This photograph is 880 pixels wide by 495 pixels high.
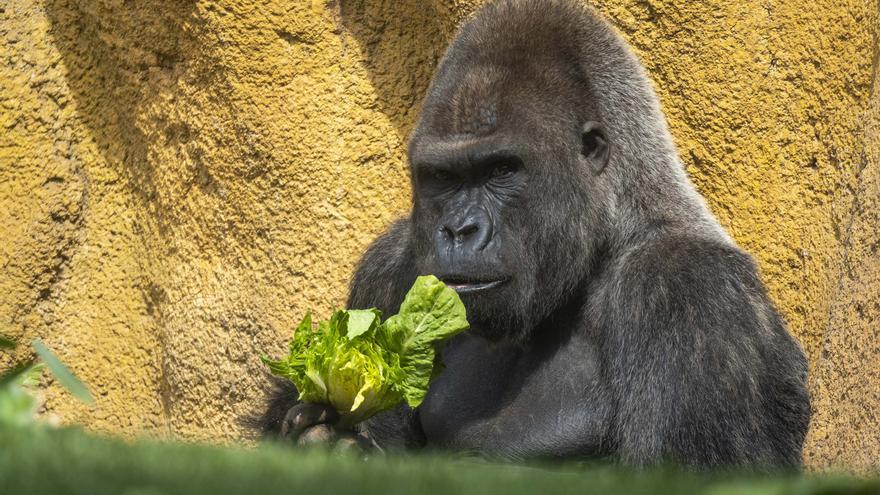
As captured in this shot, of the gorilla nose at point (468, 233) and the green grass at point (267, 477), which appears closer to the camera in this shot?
the green grass at point (267, 477)

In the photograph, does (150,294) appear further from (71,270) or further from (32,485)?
(32,485)

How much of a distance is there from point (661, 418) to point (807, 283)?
5.80 ft

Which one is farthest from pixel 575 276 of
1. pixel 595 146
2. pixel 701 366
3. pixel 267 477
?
pixel 267 477

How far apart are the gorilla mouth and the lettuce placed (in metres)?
0.06

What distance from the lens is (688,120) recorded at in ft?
17.0

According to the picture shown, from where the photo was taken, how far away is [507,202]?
13.1 feet

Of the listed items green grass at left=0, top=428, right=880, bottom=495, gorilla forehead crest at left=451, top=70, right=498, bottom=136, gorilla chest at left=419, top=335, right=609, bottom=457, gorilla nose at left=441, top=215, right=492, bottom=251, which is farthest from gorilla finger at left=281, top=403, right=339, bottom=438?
green grass at left=0, top=428, right=880, bottom=495

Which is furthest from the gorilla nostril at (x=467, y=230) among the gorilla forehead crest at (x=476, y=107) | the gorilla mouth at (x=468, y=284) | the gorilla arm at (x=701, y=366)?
the gorilla arm at (x=701, y=366)

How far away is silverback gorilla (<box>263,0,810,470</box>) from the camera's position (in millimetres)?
3678

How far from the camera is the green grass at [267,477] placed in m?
1.80

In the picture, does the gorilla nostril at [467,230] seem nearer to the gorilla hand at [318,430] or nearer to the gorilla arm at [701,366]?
the gorilla arm at [701,366]

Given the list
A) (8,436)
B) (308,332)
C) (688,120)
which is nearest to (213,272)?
(308,332)

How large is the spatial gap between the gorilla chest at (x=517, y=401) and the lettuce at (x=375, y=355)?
24 cm

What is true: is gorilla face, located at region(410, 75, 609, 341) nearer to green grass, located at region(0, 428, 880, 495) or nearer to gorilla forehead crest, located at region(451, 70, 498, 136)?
gorilla forehead crest, located at region(451, 70, 498, 136)
